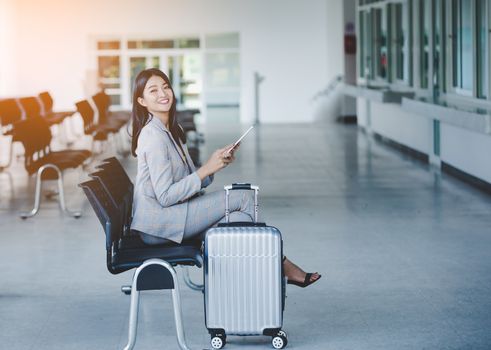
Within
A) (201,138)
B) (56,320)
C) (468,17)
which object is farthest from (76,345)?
(201,138)

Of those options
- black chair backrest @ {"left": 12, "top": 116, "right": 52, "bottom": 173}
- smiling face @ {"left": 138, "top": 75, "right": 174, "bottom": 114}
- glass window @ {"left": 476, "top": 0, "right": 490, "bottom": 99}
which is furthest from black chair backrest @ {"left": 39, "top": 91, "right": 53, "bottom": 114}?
smiling face @ {"left": 138, "top": 75, "right": 174, "bottom": 114}

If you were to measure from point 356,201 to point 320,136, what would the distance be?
28.9ft

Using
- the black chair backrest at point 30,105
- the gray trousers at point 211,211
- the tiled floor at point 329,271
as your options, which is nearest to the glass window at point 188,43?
the black chair backrest at point 30,105

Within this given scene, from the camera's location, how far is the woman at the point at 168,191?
15.4 ft

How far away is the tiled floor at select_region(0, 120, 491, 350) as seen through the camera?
4.83 meters

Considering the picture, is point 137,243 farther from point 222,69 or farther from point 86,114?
point 222,69

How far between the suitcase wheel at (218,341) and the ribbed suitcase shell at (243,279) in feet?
0.20

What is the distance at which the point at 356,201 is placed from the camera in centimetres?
967

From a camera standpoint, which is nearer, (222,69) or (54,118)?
(54,118)

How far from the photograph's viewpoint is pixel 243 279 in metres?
4.41

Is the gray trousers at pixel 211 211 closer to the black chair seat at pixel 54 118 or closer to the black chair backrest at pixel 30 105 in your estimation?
the black chair seat at pixel 54 118

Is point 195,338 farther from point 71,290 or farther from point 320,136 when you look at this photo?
point 320,136

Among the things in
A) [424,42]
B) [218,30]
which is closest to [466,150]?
[424,42]

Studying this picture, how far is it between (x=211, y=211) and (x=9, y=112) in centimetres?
1082
